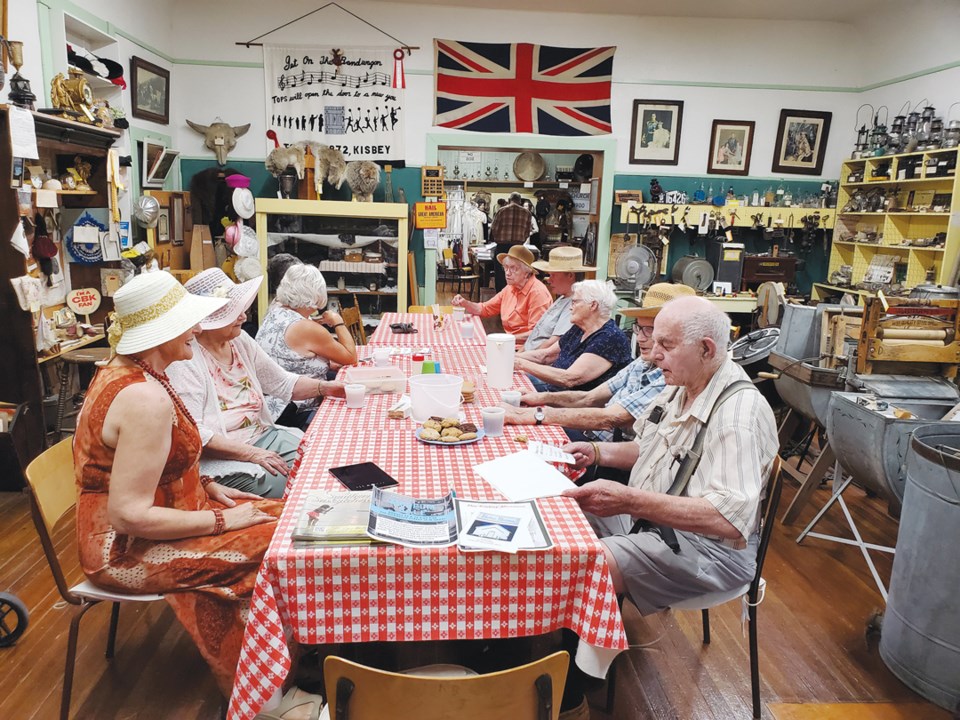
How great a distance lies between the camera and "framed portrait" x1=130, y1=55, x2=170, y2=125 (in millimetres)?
5820

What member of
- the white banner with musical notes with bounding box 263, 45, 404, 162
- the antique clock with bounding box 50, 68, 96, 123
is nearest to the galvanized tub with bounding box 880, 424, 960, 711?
the antique clock with bounding box 50, 68, 96, 123

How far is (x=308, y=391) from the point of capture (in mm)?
3166

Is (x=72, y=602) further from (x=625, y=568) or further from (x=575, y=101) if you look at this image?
(x=575, y=101)

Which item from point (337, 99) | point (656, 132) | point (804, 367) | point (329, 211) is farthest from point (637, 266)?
point (337, 99)

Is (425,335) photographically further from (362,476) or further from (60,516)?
(60,516)

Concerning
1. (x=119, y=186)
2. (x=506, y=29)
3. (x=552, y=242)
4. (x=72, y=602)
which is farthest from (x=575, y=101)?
(x=72, y=602)

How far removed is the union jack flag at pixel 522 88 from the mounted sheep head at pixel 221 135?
6.81ft

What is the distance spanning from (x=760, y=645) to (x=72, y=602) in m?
2.53

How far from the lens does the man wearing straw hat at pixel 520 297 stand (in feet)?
17.4

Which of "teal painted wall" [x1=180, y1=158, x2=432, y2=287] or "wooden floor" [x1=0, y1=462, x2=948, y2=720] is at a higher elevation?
"teal painted wall" [x1=180, y1=158, x2=432, y2=287]

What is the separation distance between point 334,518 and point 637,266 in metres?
5.90

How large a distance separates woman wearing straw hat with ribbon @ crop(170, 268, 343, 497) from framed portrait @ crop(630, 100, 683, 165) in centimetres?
541

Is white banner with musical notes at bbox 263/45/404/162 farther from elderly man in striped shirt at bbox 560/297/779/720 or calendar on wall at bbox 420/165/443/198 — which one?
elderly man in striped shirt at bbox 560/297/779/720

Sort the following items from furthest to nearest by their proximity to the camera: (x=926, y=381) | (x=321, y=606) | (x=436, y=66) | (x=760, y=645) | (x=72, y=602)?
1. (x=436, y=66)
2. (x=926, y=381)
3. (x=760, y=645)
4. (x=72, y=602)
5. (x=321, y=606)
